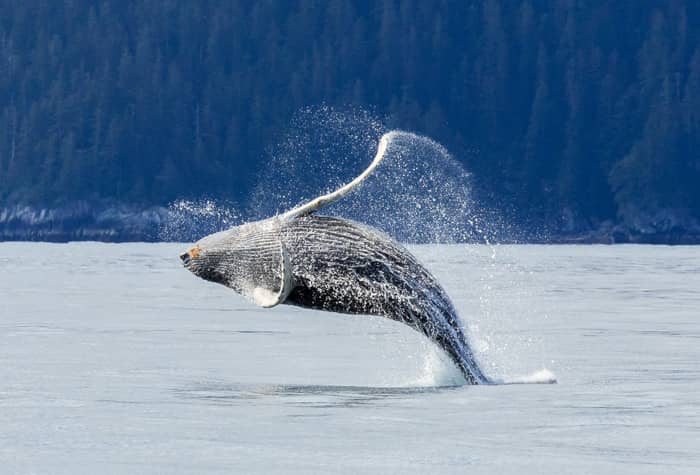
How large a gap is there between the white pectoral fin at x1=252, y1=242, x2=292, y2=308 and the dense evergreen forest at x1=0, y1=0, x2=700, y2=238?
117270 millimetres

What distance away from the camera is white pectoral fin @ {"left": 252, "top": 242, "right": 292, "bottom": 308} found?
14.5 meters

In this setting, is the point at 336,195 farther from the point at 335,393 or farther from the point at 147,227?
the point at 147,227

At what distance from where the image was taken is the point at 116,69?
14988 centimetres

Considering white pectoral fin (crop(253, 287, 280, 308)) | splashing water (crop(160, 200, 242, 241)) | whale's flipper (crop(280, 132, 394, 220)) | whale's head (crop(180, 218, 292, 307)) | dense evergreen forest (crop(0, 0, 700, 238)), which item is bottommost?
splashing water (crop(160, 200, 242, 241))

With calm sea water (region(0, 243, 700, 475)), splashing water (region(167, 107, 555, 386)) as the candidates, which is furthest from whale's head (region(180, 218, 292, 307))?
splashing water (region(167, 107, 555, 386))

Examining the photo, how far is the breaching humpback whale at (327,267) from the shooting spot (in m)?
15.1

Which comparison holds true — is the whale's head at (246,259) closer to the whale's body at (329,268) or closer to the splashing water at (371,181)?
the whale's body at (329,268)

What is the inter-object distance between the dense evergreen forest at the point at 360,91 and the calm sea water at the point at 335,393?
105949 mm

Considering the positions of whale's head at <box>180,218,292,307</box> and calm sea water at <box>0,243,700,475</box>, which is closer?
calm sea water at <box>0,243,700,475</box>

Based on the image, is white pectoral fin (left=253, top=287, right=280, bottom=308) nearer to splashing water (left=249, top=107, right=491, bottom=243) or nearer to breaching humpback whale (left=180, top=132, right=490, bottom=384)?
breaching humpback whale (left=180, top=132, right=490, bottom=384)

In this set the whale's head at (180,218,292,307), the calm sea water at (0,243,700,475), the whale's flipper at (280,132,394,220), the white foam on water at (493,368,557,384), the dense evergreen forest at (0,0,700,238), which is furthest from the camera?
the dense evergreen forest at (0,0,700,238)

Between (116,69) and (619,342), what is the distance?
131658 mm

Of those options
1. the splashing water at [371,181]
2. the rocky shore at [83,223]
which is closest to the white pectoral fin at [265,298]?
the splashing water at [371,181]

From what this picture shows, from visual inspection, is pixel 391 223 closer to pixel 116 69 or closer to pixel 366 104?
pixel 366 104
